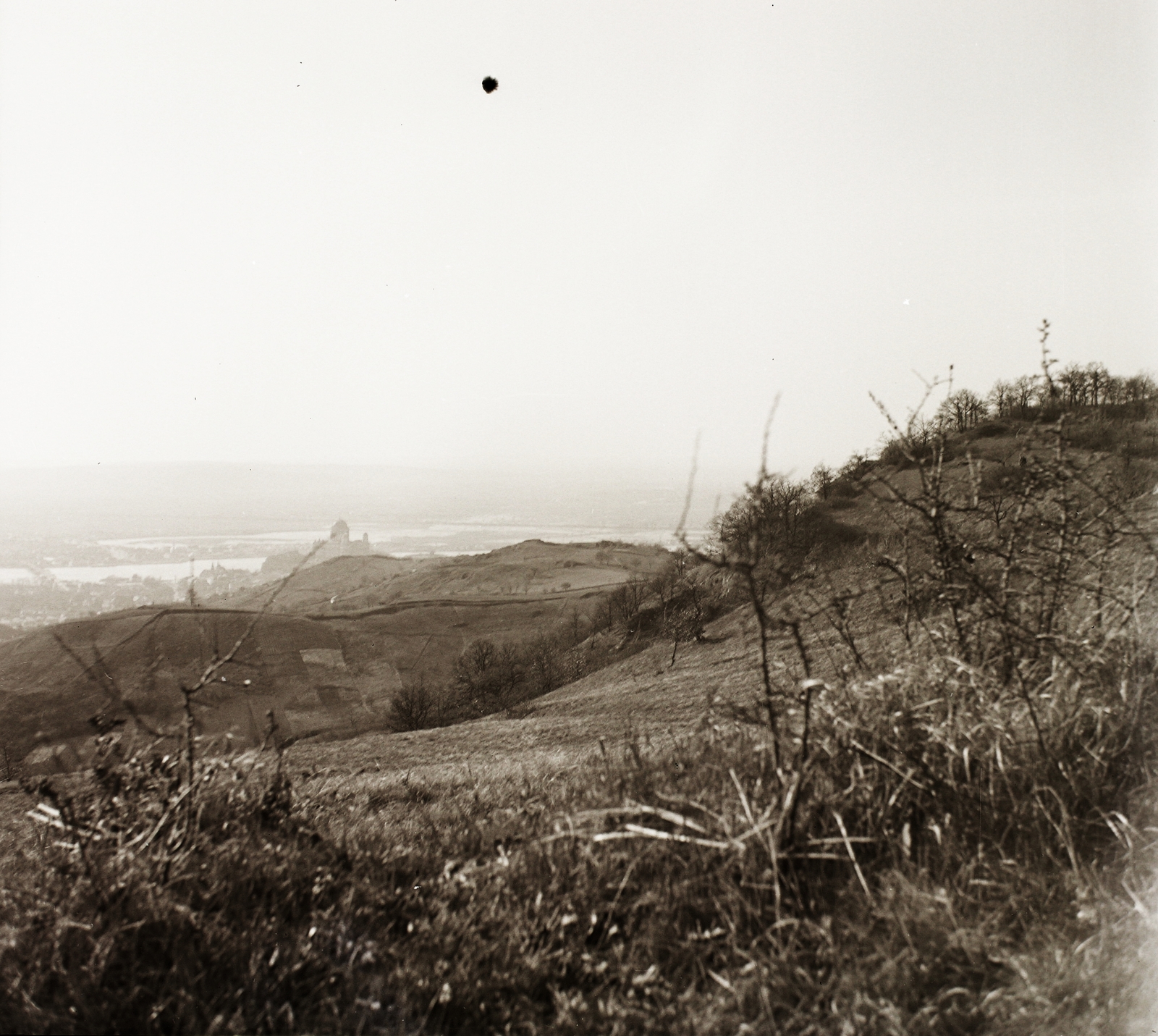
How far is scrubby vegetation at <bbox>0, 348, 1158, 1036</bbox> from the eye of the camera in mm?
2053

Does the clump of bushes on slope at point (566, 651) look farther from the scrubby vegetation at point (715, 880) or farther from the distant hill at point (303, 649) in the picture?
the scrubby vegetation at point (715, 880)

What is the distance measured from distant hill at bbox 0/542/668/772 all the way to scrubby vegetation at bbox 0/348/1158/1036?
18326mm

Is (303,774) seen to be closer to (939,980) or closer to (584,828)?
(584,828)

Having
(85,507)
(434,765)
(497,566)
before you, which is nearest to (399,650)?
(497,566)

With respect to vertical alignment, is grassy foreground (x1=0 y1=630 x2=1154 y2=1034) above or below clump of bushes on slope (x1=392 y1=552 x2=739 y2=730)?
above

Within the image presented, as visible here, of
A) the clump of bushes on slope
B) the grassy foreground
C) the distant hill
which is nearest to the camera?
the grassy foreground

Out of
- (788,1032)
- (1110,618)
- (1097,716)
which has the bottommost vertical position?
(788,1032)

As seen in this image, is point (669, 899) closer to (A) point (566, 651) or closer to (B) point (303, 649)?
(A) point (566, 651)

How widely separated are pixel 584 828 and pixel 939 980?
4.16ft

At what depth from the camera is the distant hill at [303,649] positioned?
28297 mm

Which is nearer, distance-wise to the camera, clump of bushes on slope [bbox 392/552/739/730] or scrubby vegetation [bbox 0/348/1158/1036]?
scrubby vegetation [bbox 0/348/1158/1036]

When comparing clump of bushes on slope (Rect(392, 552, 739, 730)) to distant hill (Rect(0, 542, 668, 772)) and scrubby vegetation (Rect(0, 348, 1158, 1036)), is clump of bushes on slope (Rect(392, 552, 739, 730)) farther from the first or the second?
scrubby vegetation (Rect(0, 348, 1158, 1036))

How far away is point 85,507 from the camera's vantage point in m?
107

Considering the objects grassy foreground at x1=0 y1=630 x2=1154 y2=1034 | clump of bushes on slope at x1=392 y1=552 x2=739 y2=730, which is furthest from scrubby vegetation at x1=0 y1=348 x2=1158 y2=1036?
clump of bushes on slope at x1=392 y1=552 x2=739 y2=730
